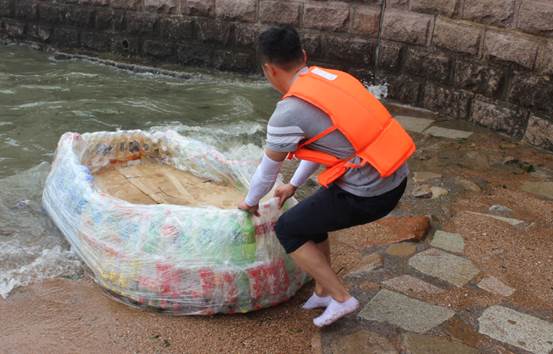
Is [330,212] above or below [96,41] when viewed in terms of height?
above

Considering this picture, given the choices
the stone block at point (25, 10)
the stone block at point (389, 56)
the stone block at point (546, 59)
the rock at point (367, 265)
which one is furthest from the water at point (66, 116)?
the stone block at point (546, 59)

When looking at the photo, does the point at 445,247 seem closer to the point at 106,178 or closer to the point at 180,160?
the point at 180,160

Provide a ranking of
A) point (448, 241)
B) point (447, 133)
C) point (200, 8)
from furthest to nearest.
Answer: point (200, 8) → point (447, 133) → point (448, 241)

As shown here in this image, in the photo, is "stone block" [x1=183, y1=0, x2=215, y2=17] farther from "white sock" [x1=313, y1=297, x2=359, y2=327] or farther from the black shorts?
"white sock" [x1=313, y1=297, x2=359, y2=327]

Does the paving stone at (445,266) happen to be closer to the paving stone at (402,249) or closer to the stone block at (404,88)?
the paving stone at (402,249)

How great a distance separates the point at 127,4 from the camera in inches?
372

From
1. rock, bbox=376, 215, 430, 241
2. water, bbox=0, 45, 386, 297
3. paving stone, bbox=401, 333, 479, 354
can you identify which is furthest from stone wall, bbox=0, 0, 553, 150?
paving stone, bbox=401, 333, 479, 354

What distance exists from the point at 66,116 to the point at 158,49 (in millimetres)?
2675

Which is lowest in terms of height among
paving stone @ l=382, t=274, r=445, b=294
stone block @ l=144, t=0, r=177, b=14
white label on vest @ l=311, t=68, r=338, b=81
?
paving stone @ l=382, t=274, r=445, b=294

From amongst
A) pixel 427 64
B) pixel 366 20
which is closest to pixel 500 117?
pixel 427 64

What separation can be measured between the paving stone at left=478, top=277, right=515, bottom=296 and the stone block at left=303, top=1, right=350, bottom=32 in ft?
15.5

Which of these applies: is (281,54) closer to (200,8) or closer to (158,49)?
(200,8)

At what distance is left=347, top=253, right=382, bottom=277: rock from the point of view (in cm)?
372

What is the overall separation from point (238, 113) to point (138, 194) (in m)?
3.09
